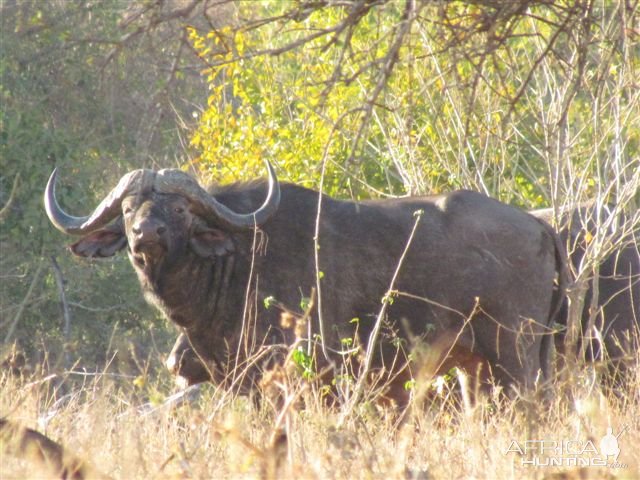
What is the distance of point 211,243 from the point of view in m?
8.43

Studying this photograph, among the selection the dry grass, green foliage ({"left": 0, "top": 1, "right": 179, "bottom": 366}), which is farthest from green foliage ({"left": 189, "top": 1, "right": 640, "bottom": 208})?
green foliage ({"left": 0, "top": 1, "right": 179, "bottom": 366})

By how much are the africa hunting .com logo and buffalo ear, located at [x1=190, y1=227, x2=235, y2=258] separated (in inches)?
119

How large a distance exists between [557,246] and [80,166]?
8.18 m

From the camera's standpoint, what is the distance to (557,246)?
8.81 metres

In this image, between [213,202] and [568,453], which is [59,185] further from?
[568,453]

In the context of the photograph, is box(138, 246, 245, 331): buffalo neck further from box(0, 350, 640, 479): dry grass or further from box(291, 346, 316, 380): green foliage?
box(0, 350, 640, 479): dry grass

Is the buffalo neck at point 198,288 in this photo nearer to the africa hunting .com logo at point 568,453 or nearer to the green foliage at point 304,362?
the green foliage at point 304,362

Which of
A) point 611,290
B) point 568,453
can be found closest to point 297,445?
point 568,453

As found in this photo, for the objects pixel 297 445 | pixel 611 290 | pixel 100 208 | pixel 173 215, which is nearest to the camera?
pixel 297 445

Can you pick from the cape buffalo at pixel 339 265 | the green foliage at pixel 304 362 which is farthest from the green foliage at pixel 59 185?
the green foliage at pixel 304 362

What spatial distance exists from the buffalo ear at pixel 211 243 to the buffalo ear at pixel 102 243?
55cm

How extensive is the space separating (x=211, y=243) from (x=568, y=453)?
335 centimetres

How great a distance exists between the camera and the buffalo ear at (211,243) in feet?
27.5

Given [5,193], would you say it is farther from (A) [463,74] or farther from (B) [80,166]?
(A) [463,74]
